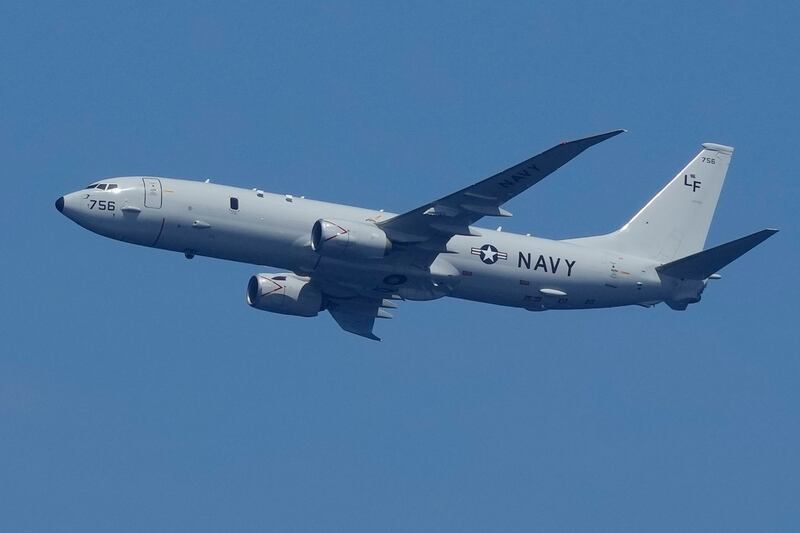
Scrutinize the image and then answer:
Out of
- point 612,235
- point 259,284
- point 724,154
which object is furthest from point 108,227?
point 724,154

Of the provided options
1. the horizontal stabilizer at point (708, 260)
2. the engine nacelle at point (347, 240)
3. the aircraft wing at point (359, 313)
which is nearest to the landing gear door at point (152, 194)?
the engine nacelle at point (347, 240)

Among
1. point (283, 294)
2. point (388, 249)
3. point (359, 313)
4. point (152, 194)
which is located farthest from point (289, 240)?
point (359, 313)

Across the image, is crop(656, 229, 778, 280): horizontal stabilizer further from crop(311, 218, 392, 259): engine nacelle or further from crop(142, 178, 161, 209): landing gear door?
crop(142, 178, 161, 209): landing gear door

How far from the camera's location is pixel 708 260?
75000 millimetres

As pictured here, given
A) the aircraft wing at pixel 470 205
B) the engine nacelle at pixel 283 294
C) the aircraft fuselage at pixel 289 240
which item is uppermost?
the aircraft wing at pixel 470 205

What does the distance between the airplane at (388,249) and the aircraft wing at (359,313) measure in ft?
0.16

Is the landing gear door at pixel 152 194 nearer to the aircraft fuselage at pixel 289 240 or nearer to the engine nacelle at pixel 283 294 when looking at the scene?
the aircraft fuselage at pixel 289 240

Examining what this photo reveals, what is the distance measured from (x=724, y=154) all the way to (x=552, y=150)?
70.9ft

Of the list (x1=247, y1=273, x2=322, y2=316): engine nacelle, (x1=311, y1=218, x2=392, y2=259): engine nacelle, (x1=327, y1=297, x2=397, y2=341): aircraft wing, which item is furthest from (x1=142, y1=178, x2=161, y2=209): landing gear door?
(x1=327, y1=297, x2=397, y2=341): aircraft wing

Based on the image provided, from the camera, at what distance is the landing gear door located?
69688mm

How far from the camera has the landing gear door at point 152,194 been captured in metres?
69.7

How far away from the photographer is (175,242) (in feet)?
230

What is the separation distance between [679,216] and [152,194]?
28003mm

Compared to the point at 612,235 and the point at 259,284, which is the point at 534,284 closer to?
the point at 612,235
